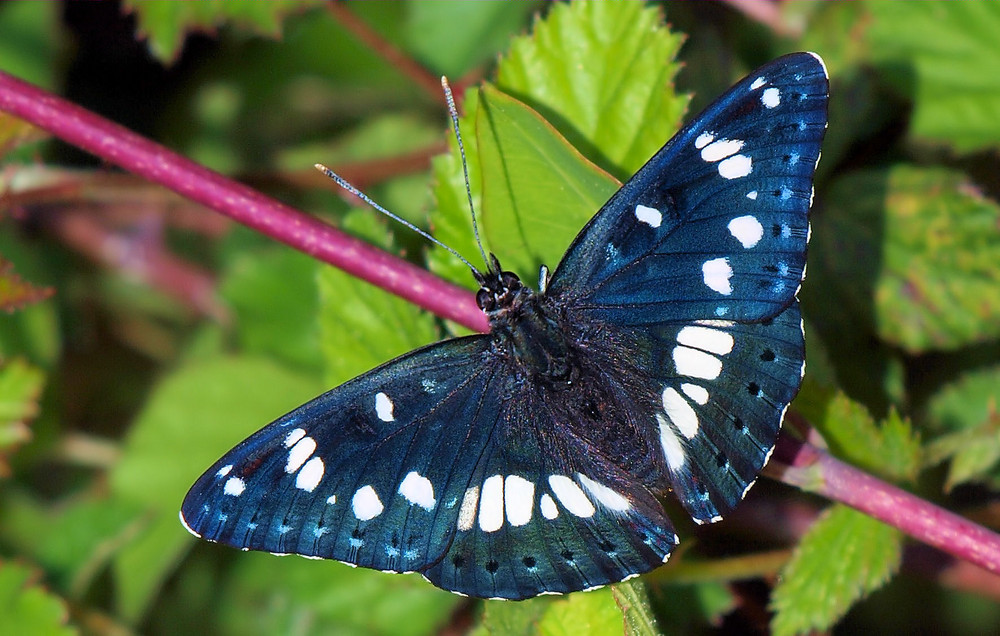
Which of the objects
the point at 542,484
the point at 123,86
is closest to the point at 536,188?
the point at 542,484

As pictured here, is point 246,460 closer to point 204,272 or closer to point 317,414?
point 317,414

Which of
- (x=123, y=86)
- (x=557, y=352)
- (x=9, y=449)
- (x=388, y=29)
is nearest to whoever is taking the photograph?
(x=557, y=352)

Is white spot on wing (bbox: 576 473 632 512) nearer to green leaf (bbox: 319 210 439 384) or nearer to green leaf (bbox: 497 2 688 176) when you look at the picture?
green leaf (bbox: 319 210 439 384)

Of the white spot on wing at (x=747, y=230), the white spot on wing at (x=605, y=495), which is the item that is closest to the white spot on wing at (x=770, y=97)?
the white spot on wing at (x=747, y=230)

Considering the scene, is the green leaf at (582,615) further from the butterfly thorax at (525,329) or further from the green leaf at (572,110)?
the green leaf at (572,110)

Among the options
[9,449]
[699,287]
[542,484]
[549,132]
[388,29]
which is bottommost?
[9,449]

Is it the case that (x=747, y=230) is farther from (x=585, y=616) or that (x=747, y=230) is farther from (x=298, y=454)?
(x=298, y=454)
